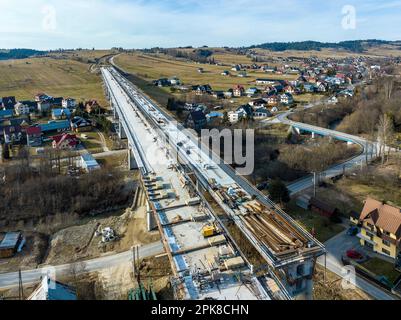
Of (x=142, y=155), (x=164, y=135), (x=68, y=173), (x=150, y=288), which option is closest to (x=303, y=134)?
(x=164, y=135)

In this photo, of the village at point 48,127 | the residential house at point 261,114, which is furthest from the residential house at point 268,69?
the village at point 48,127

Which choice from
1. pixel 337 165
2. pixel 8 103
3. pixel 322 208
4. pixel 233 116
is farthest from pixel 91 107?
pixel 322 208

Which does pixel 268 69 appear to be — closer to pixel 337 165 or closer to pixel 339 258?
pixel 337 165

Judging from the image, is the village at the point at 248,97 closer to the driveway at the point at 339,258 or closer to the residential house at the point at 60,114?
the residential house at the point at 60,114

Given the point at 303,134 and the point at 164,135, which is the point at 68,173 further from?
the point at 303,134

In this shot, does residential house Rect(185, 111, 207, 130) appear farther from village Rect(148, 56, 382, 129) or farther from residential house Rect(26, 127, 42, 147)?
residential house Rect(26, 127, 42, 147)

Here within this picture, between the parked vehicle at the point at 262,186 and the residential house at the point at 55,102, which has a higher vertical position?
the residential house at the point at 55,102
